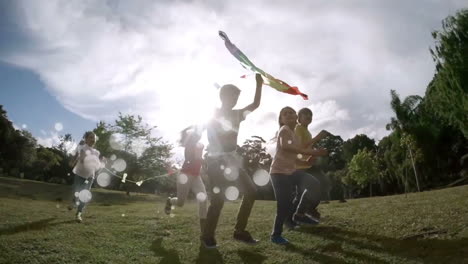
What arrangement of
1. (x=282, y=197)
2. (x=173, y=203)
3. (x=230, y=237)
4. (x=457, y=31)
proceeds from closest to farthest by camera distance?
1. (x=282, y=197)
2. (x=230, y=237)
3. (x=173, y=203)
4. (x=457, y=31)

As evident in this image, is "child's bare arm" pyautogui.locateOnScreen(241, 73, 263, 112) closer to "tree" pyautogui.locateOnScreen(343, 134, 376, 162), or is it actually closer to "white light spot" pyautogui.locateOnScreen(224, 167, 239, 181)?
"white light spot" pyautogui.locateOnScreen(224, 167, 239, 181)

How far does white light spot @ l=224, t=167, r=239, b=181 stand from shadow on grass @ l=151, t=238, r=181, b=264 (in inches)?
69.3

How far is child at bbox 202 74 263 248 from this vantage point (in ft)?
17.6

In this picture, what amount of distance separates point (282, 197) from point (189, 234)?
114 inches

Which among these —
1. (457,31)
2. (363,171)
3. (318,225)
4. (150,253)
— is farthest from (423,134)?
(150,253)

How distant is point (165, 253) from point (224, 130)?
264 cm

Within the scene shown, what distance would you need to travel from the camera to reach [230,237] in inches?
287

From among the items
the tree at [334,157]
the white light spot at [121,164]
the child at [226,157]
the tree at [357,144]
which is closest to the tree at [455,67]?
the child at [226,157]

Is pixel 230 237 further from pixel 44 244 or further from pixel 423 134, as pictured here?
pixel 423 134

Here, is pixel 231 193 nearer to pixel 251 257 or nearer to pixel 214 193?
pixel 214 193

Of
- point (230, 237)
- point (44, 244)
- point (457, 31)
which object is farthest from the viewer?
Answer: point (457, 31)

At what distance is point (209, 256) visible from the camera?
593 centimetres

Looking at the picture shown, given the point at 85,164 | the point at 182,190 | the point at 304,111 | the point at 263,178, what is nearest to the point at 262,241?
the point at 182,190

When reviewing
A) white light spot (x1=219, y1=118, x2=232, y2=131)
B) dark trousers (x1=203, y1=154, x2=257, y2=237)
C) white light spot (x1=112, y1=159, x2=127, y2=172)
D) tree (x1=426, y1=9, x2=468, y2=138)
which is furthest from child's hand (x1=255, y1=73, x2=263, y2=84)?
white light spot (x1=112, y1=159, x2=127, y2=172)
